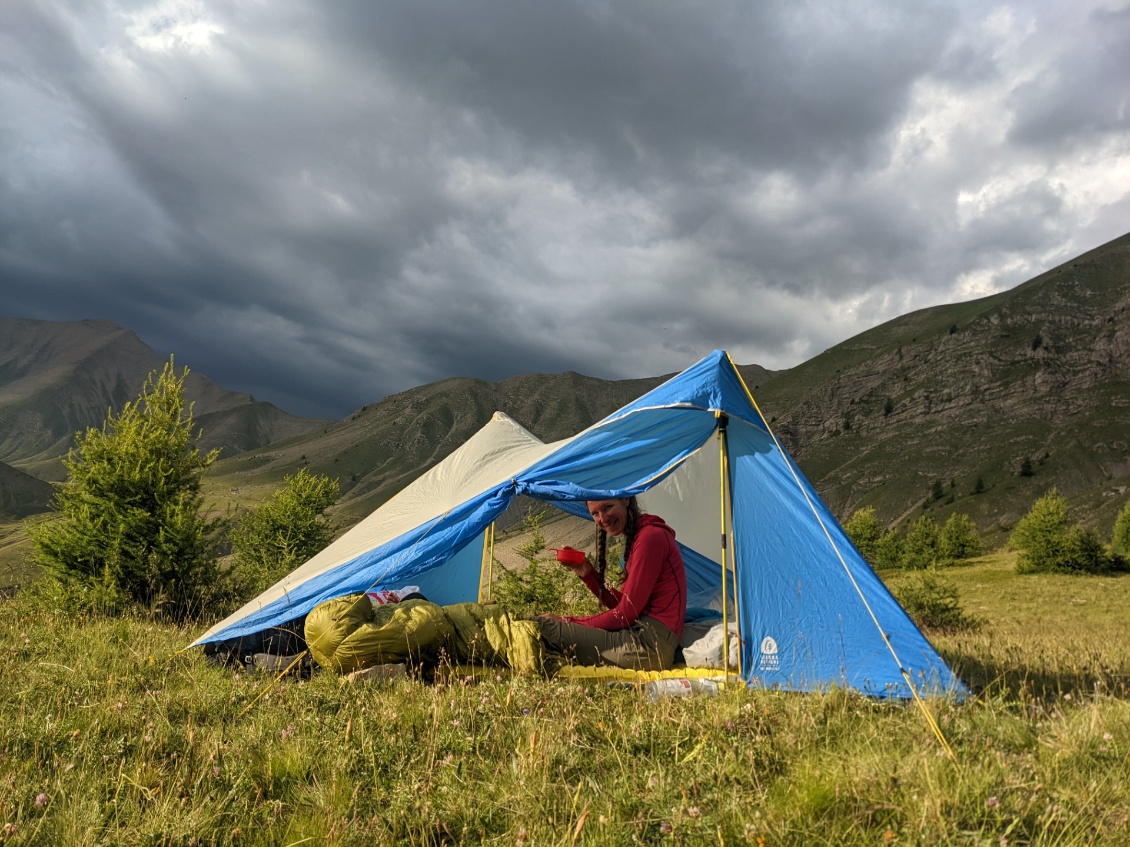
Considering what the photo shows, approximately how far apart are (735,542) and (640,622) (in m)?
1.20

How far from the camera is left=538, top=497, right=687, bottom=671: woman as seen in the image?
19.8 ft

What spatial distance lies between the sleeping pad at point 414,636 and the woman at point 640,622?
278 mm

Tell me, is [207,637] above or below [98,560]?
below

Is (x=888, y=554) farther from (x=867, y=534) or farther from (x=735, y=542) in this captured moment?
(x=735, y=542)

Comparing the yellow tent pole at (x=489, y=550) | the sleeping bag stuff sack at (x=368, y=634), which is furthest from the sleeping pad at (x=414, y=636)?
the yellow tent pole at (x=489, y=550)

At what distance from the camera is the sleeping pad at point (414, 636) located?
5711 millimetres

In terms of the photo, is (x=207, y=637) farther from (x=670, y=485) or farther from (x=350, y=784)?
(x=670, y=485)

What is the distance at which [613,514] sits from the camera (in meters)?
6.81

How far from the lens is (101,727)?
4.15m

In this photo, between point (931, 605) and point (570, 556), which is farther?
point (931, 605)

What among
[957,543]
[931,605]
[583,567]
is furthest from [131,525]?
[957,543]

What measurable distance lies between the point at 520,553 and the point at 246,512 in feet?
63.9

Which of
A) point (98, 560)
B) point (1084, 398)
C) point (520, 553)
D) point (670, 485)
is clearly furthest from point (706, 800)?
point (1084, 398)

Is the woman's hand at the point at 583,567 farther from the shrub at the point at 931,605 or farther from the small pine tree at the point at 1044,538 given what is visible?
the small pine tree at the point at 1044,538
